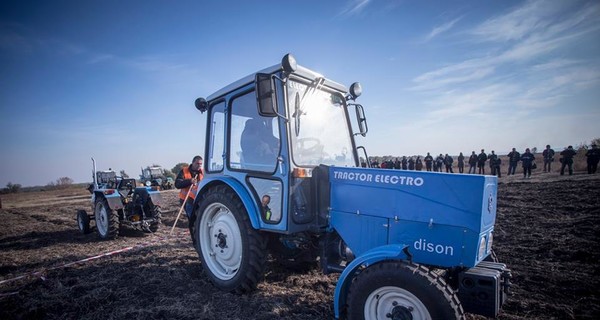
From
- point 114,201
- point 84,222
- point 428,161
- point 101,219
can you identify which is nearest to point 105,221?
point 101,219

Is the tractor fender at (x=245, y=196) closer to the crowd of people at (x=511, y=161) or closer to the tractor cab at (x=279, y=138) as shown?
the tractor cab at (x=279, y=138)

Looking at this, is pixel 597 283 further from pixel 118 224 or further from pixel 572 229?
pixel 118 224

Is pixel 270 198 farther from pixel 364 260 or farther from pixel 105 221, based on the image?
pixel 105 221

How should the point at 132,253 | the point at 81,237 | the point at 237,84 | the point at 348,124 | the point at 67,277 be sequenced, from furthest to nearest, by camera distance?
the point at 81,237
the point at 132,253
the point at 67,277
the point at 348,124
the point at 237,84

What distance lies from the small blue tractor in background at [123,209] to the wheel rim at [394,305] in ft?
22.5

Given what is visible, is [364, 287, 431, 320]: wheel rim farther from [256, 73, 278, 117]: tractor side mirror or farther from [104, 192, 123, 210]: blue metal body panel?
[104, 192, 123, 210]: blue metal body panel

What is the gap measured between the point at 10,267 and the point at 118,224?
221cm

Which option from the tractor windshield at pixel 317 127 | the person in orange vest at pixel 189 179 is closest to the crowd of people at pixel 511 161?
the person in orange vest at pixel 189 179

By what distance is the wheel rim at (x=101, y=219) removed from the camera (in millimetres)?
7521

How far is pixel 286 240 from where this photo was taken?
11.2 feet

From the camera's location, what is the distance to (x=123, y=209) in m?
7.88

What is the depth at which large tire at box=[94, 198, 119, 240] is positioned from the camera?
723 centimetres

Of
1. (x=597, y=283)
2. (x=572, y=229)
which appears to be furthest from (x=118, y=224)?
(x=572, y=229)

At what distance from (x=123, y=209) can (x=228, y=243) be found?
5.65 meters
